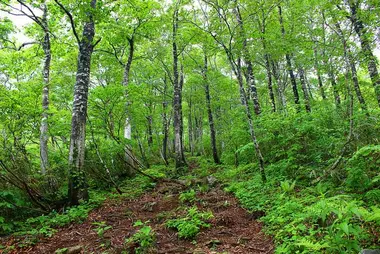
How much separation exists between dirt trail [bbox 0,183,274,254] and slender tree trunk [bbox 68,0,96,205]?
953 mm

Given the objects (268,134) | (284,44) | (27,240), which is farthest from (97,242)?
(284,44)

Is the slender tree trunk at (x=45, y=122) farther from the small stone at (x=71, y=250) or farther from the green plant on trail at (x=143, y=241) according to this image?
the green plant on trail at (x=143, y=241)

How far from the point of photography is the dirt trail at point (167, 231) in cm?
468

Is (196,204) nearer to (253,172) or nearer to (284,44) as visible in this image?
(253,172)

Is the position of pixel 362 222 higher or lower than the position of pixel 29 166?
lower

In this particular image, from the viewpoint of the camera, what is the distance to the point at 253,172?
31.9ft

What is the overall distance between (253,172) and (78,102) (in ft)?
23.2

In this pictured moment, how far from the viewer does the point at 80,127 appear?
7.87m

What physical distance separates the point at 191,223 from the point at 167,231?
1.92 feet

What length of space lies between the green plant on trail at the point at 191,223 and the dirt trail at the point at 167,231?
0.12 m

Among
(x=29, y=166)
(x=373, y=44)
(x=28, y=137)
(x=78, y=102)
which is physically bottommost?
(x=29, y=166)

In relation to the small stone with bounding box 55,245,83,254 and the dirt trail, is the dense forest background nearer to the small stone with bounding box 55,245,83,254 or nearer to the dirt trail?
the dirt trail

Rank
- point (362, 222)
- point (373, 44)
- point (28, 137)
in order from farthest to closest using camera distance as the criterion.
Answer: point (28, 137)
point (373, 44)
point (362, 222)

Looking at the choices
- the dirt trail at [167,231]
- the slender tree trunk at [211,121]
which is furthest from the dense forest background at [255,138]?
the slender tree trunk at [211,121]
